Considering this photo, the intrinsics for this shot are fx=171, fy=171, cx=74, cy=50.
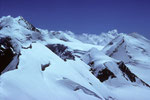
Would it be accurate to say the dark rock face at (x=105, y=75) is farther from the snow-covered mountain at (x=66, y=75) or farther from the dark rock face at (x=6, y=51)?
the dark rock face at (x=6, y=51)

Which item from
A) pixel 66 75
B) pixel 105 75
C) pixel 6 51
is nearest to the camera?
pixel 66 75

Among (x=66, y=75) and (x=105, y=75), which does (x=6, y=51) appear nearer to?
(x=105, y=75)

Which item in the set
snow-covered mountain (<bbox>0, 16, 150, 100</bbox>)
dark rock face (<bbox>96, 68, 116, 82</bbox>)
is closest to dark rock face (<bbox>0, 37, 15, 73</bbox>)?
snow-covered mountain (<bbox>0, 16, 150, 100</bbox>)

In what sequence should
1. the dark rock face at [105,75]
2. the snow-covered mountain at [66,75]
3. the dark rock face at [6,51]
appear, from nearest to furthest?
the snow-covered mountain at [66,75] → the dark rock face at [105,75] → the dark rock face at [6,51]

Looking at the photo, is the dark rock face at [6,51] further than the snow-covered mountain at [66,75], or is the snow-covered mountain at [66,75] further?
the dark rock face at [6,51]

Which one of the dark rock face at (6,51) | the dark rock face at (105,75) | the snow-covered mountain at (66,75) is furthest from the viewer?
the dark rock face at (6,51)

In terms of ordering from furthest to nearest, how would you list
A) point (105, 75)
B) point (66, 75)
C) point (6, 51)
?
1. point (6, 51)
2. point (105, 75)
3. point (66, 75)

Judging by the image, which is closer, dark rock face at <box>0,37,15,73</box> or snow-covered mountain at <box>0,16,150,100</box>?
snow-covered mountain at <box>0,16,150,100</box>

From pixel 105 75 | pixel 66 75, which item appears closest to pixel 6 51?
pixel 105 75

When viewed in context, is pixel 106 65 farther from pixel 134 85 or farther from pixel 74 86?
pixel 74 86

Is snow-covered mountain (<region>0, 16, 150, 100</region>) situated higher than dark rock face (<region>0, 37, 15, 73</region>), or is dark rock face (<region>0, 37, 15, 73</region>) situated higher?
dark rock face (<region>0, 37, 15, 73</region>)

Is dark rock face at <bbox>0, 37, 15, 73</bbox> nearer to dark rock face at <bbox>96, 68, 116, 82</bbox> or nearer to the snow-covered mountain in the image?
the snow-covered mountain

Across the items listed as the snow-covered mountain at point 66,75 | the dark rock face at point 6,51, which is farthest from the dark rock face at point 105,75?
the dark rock face at point 6,51

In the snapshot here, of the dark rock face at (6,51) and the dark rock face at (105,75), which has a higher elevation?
the dark rock face at (6,51)
